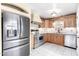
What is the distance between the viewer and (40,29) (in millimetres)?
1711

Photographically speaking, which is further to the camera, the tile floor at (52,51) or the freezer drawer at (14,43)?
the tile floor at (52,51)

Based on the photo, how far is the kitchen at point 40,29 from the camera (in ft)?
5.06

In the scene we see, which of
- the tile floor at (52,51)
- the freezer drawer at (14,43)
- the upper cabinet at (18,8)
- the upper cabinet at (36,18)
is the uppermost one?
the upper cabinet at (18,8)

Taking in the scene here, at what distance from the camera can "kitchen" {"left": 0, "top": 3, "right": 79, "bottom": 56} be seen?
1542mm

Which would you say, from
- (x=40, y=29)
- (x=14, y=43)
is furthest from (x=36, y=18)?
(x=14, y=43)

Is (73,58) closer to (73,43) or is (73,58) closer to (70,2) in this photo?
(73,43)

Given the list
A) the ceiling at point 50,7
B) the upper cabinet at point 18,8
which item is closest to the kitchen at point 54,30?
the ceiling at point 50,7

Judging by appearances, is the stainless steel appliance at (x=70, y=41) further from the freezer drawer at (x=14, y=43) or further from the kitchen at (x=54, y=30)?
the freezer drawer at (x=14, y=43)

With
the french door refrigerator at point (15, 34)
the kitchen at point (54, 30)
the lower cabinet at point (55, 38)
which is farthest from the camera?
the lower cabinet at point (55, 38)

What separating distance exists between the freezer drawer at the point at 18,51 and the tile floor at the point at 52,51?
0.13 m

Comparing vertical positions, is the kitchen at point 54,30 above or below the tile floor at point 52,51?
above

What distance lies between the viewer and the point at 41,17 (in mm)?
1724

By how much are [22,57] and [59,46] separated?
27.1 inches

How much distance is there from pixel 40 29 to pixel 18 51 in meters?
0.55
